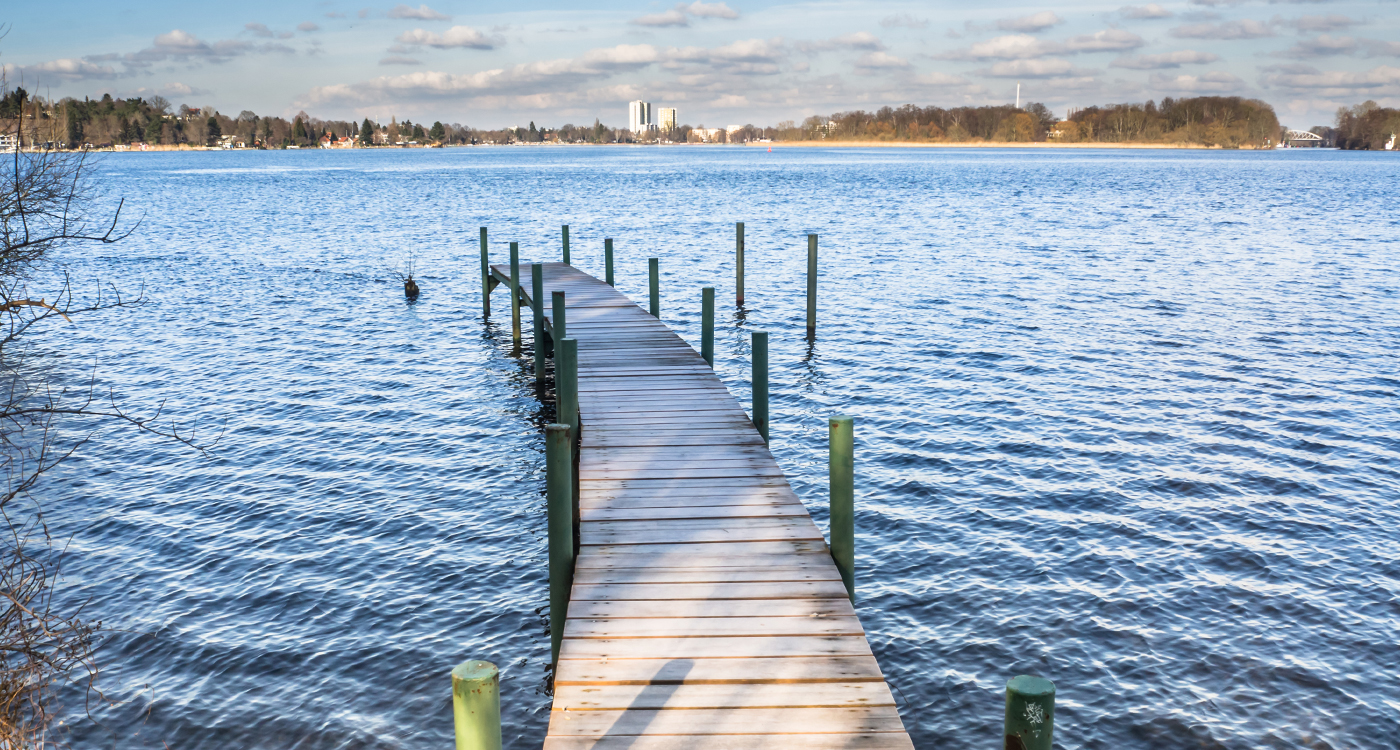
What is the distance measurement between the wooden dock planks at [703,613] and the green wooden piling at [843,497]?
0.47 feet

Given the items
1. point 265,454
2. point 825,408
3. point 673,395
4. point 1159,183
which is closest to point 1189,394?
point 825,408

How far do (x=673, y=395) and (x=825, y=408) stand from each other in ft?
15.3

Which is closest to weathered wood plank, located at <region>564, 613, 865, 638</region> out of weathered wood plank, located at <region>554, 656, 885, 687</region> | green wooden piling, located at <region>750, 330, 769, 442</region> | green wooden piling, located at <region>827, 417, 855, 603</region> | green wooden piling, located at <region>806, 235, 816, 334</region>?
weathered wood plank, located at <region>554, 656, 885, 687</region>

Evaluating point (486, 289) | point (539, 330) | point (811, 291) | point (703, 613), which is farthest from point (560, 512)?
point (486, 289)

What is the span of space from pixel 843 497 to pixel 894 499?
477 centimetres

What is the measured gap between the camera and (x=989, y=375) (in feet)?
59.2

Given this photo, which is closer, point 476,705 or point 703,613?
point 476,705

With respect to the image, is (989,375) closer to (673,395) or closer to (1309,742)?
(673,395)

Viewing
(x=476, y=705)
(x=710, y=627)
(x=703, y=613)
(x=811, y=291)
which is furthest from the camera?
(x=811, y=291)

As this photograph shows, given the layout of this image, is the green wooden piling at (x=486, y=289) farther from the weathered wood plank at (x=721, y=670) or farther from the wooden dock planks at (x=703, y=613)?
the weathered wood plank at (x=721, y=670)

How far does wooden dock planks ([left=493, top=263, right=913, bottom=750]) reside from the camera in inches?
200

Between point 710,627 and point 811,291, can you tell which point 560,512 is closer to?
point 710,627

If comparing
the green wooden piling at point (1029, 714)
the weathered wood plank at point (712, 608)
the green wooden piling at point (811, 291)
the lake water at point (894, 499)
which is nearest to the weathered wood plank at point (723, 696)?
the weathered wood plank at point (712, 608)

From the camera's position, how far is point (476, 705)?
4219 mm
